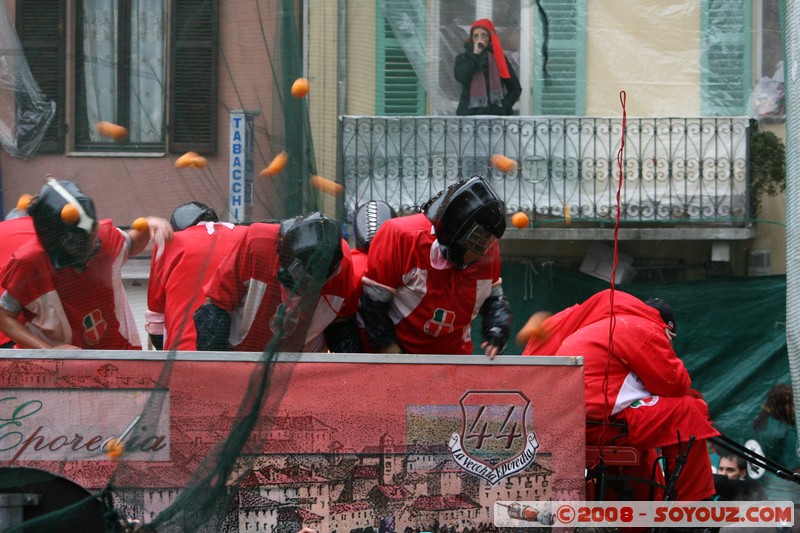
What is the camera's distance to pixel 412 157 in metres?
6.02

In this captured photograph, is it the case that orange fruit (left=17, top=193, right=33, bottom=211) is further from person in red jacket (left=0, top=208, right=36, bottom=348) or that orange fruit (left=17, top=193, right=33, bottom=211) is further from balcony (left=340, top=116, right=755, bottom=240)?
balcony (left=340, top=116, right=755, bottom=240)

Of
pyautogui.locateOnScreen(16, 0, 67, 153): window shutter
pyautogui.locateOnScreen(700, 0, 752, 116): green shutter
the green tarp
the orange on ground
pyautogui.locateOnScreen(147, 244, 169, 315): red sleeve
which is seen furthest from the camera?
the green tarp

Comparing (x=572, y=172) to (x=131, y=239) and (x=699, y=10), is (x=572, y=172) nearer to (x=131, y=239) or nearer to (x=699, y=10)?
(x=699, y=10)

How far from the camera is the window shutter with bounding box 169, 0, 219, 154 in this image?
3287mm

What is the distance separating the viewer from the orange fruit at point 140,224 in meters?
3.60

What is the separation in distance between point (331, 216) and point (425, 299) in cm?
150

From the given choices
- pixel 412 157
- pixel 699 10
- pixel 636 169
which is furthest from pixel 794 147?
pixel 412 157

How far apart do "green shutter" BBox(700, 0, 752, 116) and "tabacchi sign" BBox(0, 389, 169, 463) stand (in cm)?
441

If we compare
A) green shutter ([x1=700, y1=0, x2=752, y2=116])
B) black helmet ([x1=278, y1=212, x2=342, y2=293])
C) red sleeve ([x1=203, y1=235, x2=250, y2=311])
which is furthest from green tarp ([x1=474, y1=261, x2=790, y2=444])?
black helmet ([x1=278, y1=212, x2=342, y2=293])

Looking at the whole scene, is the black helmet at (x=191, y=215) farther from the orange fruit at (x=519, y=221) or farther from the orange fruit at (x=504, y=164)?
the orange fruit at (x=504, y=164)

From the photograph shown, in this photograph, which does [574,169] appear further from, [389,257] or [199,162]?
[199,162]

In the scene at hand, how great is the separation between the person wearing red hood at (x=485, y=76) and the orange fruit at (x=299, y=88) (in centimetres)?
203

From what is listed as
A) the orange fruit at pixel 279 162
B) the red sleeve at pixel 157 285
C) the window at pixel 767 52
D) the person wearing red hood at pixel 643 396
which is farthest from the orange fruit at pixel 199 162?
the window at pixel 767 52

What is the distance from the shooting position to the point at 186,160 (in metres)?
3.35
